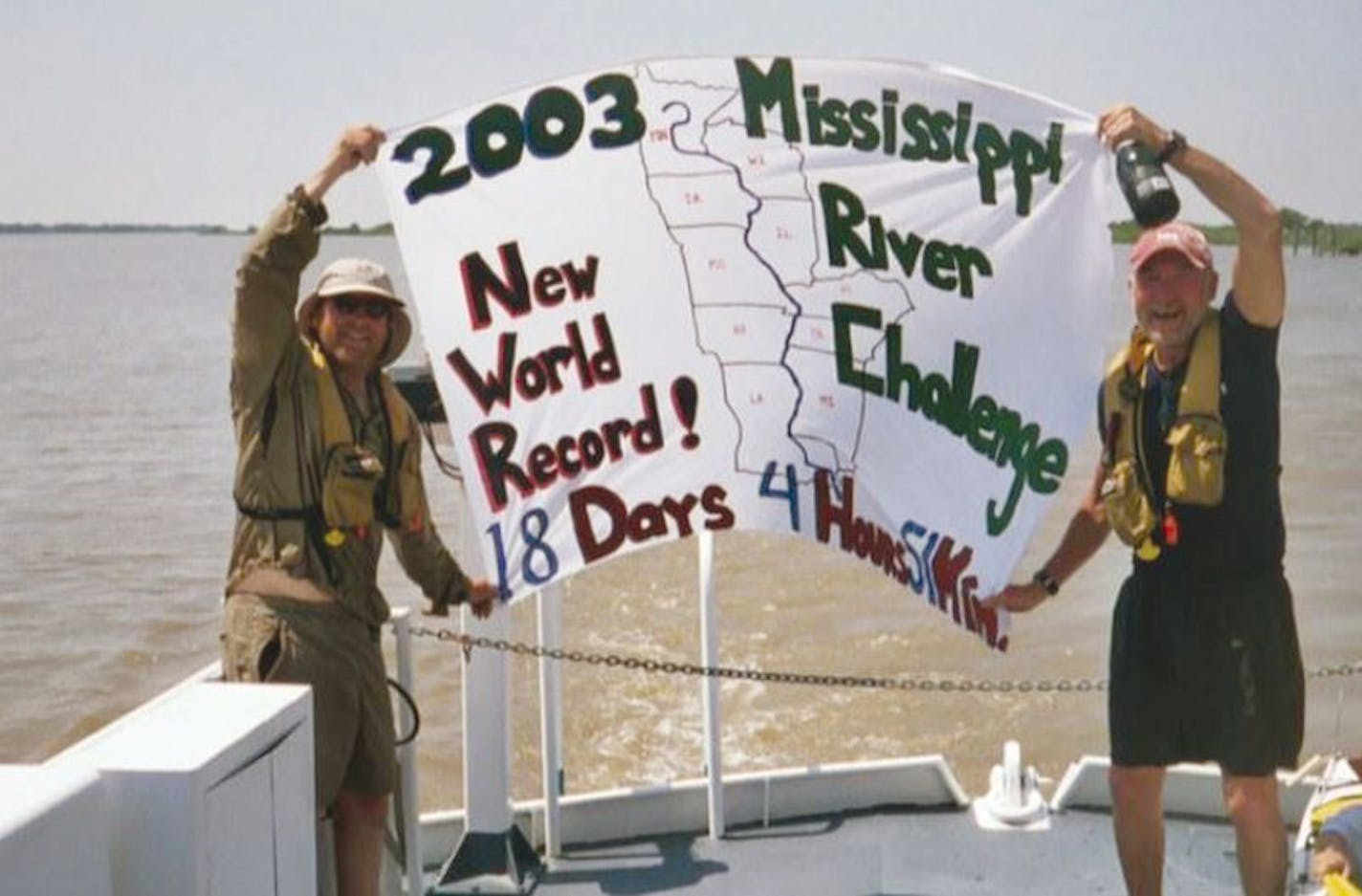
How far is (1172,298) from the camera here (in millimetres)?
3512

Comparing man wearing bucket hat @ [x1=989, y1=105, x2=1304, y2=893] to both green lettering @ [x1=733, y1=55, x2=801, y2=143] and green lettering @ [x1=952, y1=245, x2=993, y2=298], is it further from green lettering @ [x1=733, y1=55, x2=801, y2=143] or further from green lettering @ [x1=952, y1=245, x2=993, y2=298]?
green lettering @ [x1=733, y1=55, x2=801, y2=143]

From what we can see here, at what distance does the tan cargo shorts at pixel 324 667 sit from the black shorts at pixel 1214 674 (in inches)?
67.8

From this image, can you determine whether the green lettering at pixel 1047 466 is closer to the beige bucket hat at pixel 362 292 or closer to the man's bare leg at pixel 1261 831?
the man's bare leg at pixel 1261 831

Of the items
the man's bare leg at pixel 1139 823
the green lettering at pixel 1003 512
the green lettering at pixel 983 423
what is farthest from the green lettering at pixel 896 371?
the man's bare leg at pixel 1139 823

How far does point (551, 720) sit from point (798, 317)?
1.49 metres

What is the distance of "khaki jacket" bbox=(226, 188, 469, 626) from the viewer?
3.33 metres

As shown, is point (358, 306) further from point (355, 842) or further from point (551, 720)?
point (551, 720)

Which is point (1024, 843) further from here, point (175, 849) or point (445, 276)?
point (175, 849)

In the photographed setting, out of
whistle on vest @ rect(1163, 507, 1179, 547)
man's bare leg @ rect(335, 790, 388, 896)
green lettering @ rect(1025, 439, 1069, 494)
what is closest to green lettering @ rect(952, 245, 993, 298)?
green lettering @ rect(1025, 439, 1069, 494)

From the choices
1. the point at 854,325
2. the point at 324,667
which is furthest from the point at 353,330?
the point at 854,325

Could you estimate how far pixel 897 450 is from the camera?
4.13 meters

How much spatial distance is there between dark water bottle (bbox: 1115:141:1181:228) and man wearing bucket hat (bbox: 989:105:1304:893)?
0.04m

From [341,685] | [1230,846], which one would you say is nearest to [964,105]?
[341,685]

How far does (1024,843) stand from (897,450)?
158cm
